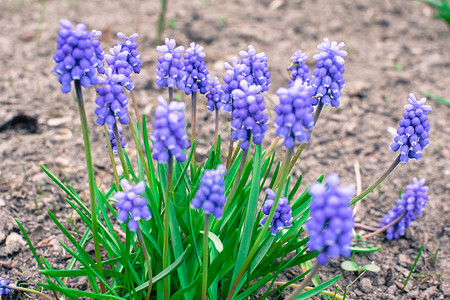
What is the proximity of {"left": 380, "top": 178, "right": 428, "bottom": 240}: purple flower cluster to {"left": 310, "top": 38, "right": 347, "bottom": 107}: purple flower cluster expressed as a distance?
5.45 ft

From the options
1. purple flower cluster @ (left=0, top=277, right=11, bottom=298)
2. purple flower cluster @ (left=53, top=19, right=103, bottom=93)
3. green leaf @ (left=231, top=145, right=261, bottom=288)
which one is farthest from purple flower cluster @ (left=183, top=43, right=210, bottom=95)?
purple flower cluster @ (left=0, top=277, right=11, bottom=298)

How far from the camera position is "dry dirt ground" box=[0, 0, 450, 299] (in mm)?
4512

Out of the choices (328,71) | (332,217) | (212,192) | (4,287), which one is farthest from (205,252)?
(4,287)

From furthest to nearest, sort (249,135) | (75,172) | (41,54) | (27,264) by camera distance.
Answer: (41,54) < (75,172) < (27,264) < (249,135)

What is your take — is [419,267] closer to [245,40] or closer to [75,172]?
[75,172]

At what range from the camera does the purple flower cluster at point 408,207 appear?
430 cm

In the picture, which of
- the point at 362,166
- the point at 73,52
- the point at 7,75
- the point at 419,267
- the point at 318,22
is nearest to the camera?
the point at 73,52

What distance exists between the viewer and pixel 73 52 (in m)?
2.47

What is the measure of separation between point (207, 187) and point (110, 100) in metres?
0.80

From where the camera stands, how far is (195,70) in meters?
3.30

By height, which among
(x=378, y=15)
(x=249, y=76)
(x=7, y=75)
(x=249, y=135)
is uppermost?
(x=378, y=15)

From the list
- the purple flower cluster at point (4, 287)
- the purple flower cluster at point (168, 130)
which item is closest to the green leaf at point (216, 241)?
the purple flower cluster at point (168, 130)

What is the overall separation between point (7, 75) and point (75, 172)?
256 centimetres

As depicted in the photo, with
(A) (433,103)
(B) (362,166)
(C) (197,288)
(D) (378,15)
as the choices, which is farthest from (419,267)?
(D) (378,15)
